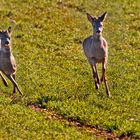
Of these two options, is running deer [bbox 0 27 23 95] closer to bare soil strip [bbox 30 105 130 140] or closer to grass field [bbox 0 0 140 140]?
grass field [bbox 0 0 140 140]

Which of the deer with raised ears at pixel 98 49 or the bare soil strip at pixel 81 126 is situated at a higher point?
the deer with raised ears at pixel 98 49

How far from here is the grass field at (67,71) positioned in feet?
50.6

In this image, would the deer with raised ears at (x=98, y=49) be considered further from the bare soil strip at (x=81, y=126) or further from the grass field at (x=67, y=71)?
the bare soil strip at (x=81, y=126)

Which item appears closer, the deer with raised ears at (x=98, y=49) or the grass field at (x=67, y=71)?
the grass field at (x=67, y=71)

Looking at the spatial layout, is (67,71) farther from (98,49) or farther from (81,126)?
(81,126)

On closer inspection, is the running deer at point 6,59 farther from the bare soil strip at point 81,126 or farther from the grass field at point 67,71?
the bare soil strip at point 81,126

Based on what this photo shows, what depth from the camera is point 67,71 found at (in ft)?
69.6

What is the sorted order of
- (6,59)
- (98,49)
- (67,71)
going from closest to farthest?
(6,59) → (98,49) → (67,71)

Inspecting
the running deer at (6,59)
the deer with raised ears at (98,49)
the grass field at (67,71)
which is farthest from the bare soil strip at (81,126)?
the deer with raised ears at (98,49)

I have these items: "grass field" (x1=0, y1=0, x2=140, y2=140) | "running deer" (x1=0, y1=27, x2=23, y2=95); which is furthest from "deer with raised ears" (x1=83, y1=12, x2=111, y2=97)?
"running deer" (x1=0, y1=27, x2=23, y2=95)

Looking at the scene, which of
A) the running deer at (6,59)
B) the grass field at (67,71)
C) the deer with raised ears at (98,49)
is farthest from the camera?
the deer with raised ears at (98,49)

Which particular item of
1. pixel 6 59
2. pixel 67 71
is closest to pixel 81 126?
pixel 6 59

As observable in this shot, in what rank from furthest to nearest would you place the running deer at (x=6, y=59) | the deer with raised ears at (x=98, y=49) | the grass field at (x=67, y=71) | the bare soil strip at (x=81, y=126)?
the deer with raised ears at (x=98, y=49), the running deer at (x=6, y=59), the grass field at (x=67, y=71), the bare soil strip at (x=81, y=126)

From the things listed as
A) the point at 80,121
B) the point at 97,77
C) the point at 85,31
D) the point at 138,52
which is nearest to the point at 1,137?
the point at 80,121
